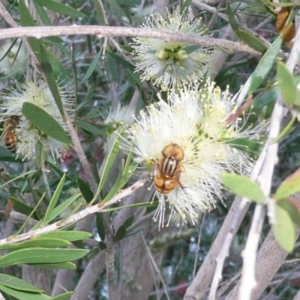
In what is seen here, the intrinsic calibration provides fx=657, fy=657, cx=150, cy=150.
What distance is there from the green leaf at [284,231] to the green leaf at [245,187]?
0.02m

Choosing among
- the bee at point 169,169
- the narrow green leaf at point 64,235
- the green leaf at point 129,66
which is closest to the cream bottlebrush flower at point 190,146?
the bee at point 169,169

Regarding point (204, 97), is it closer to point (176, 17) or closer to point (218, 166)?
point (218, 166)

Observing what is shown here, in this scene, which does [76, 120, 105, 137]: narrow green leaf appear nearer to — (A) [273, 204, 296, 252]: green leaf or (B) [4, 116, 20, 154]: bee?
(B) [4, 116, 20, 154]: bee

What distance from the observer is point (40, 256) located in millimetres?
723

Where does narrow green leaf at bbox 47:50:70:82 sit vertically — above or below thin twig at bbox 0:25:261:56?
above

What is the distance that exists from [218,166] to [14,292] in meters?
0.27

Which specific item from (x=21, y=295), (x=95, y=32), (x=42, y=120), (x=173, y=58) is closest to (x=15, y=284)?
(x=21, y=295)

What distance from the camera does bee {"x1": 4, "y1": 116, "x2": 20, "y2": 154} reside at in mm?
1010

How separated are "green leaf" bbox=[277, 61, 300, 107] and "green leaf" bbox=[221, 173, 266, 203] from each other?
3.4 inches

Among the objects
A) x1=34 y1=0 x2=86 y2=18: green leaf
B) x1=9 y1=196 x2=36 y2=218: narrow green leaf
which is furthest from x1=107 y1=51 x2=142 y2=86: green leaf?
x1=9 y1=196 x2=36 y2=218: narrow green leaf

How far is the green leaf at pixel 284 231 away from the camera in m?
0.43

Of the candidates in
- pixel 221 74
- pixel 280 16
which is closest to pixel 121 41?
pixel 221 74

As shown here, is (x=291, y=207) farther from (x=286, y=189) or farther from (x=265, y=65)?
(x=265, y=65)

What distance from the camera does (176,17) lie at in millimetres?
986
